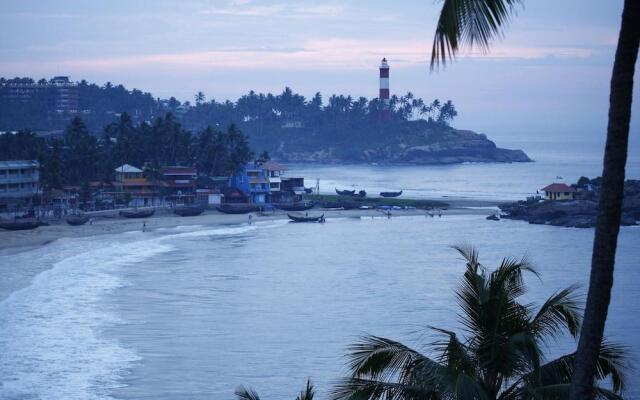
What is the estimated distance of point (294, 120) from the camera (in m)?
180

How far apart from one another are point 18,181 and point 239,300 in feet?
116

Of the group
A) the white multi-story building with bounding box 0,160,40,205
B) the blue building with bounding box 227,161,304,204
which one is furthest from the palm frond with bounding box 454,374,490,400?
the blue building with bounding box 227,161,304,204

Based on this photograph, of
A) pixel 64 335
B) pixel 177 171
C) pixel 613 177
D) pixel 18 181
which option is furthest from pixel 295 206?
pixel 613 177

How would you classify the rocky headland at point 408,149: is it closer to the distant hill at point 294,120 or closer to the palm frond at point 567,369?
the distant hill at point 294,120

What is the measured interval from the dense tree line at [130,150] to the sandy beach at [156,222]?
24.1 ft

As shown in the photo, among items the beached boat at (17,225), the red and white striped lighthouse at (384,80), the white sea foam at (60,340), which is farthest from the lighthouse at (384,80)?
the white sea foam at (60,340)

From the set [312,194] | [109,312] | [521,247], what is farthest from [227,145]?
[109,312]

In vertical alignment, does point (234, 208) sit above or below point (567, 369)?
below

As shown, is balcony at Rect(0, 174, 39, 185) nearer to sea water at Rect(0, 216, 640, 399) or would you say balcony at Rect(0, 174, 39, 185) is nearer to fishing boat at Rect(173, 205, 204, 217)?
fishing boat at Rect(173, 205, 204, 217)

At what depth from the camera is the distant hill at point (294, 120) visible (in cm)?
15625

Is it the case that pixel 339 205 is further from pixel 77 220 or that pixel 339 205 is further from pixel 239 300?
pixel 239 300

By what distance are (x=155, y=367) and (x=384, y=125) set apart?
150m

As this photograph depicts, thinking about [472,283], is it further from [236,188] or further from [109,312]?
[236,188]

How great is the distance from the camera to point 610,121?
560 cm
